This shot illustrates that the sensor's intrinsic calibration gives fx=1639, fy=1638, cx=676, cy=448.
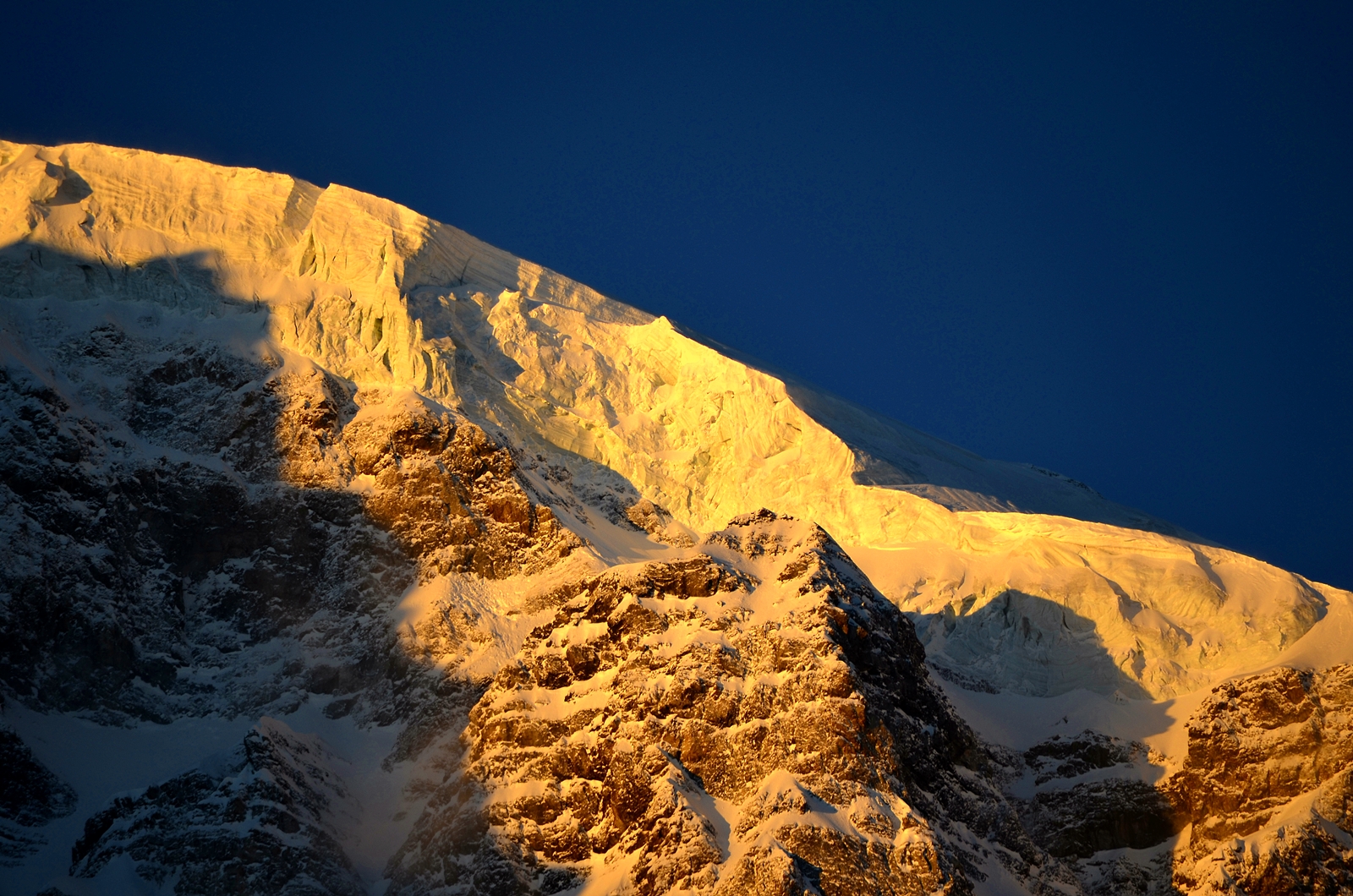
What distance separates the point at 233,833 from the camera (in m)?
90.9

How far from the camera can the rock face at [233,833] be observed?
8938cm

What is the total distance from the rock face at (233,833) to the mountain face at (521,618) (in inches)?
8.2

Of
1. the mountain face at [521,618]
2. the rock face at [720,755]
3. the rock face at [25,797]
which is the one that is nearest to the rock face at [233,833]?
the mountain face at [521,618]

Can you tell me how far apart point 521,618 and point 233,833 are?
25.0 meters

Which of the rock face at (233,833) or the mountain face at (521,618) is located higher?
the mountain face at (521,618)

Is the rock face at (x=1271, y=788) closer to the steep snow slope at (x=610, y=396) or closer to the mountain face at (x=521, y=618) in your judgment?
the mountain face at (x=521, y=618)

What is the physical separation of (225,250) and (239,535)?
89.7 feet

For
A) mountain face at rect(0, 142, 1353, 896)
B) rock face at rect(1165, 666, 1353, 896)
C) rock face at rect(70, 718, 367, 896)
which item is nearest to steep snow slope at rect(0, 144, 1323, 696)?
mountain face at rect(0, 142, 1353, 896)

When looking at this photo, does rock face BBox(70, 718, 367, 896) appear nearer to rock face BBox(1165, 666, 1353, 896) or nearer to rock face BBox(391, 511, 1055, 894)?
rock face BBox(391, 511, 1055, 894)

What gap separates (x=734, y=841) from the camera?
88562 millimetres

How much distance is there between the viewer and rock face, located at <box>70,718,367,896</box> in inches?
3519

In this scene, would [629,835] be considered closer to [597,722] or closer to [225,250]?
[597,722]

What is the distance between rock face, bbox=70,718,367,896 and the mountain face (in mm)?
209

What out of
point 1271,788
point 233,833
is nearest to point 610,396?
point 233,833
